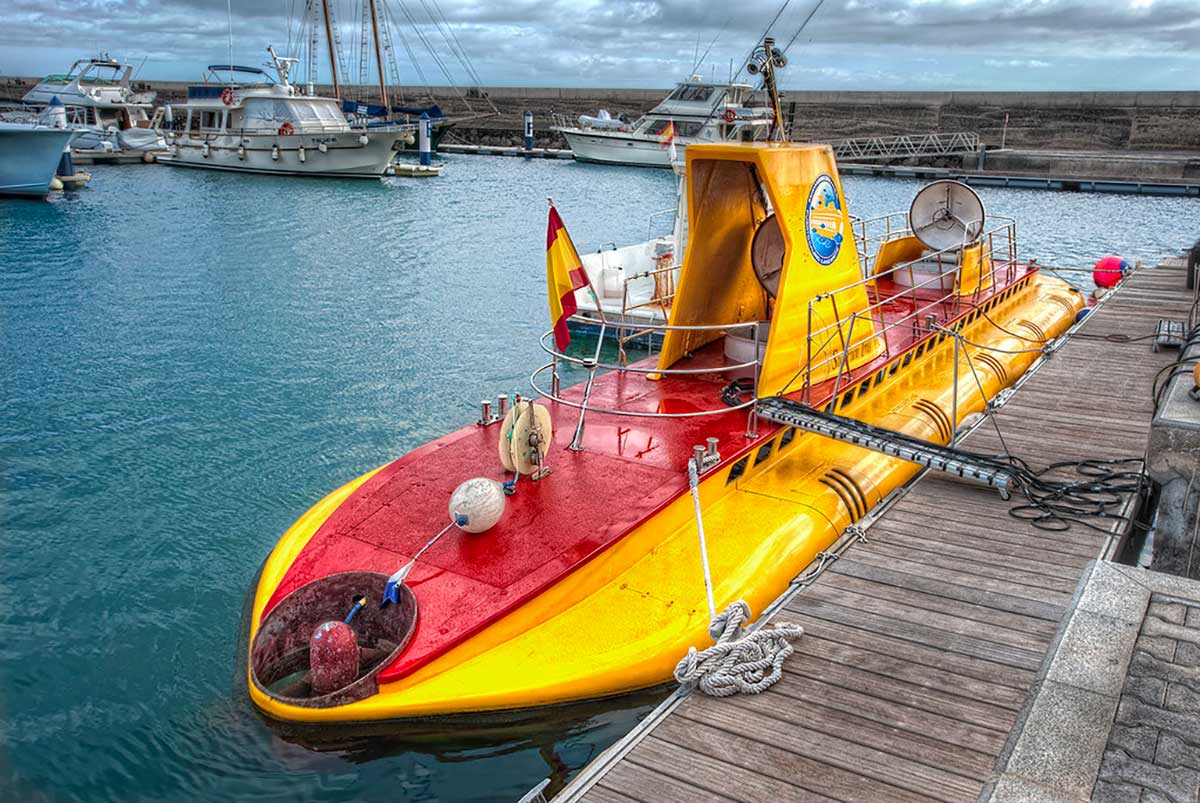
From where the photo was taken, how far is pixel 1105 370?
1443cm

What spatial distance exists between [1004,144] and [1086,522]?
7017 cm

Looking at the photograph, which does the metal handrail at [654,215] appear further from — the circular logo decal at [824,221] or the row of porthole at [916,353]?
the circular logo decal at [824,221]

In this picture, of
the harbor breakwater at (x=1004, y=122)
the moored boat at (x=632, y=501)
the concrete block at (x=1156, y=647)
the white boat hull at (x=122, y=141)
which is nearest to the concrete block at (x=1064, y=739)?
the concrete block at (x=1156, y=647)

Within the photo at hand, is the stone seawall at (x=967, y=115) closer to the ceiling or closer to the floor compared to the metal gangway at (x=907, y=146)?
closer to the ceiling

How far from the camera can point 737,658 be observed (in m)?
6.25

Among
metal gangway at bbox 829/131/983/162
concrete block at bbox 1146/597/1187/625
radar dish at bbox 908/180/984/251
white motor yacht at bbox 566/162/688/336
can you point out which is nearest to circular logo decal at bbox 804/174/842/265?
radar dish at bbox 908/180/984/251

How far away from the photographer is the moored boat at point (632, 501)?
7238 millimetres

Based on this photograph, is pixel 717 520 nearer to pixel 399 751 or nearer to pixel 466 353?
pixel 399 751

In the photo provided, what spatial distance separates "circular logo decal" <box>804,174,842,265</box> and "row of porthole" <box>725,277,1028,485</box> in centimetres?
166

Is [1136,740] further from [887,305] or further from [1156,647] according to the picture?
[887,305]

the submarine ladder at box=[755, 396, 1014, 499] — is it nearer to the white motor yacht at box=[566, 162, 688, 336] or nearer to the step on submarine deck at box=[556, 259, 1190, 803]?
the step on submarine deck at box=[556, 259, 1190, 803]

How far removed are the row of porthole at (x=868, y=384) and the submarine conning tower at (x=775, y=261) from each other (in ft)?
1.10

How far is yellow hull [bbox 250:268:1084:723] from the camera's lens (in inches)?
275

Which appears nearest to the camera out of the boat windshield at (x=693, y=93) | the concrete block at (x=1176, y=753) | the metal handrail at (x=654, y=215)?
the concrete block at (x=1176, y=753)
